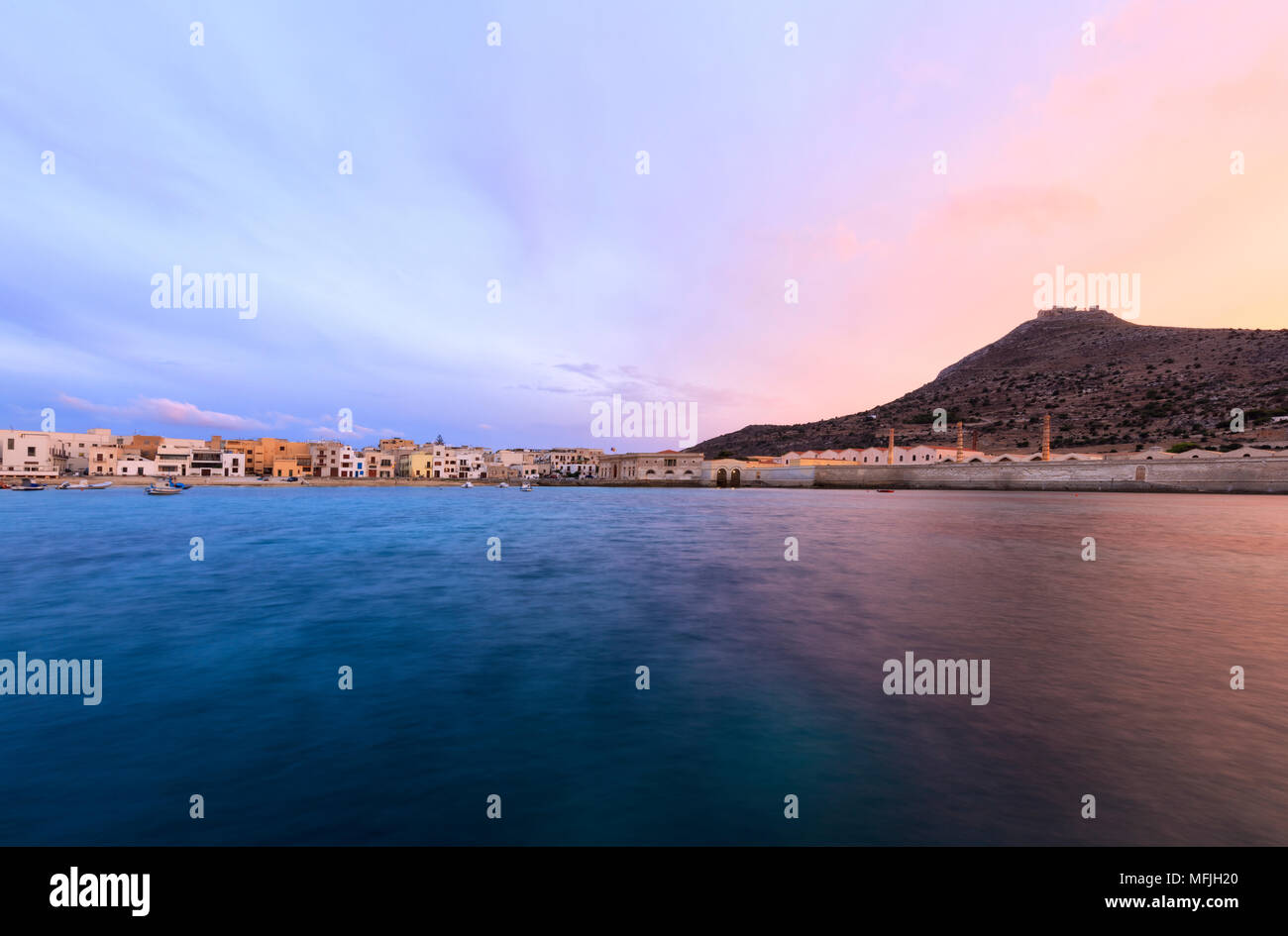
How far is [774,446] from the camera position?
550 ft

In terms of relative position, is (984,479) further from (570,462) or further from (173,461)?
(173,461)

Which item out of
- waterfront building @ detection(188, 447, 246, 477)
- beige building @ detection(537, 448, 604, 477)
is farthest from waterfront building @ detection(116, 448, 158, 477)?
beige building @ detection(537, 448, 604, 477)

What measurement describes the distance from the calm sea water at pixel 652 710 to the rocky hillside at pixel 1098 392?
8633cm

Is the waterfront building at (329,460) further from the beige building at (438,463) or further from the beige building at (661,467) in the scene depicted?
the beige building at (661,467)

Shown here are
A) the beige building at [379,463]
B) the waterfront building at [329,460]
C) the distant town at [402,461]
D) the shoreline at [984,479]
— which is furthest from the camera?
the beige building at [379,463]

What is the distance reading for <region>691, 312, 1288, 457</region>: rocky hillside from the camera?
81.6 metres

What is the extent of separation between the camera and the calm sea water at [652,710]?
16.2 feet

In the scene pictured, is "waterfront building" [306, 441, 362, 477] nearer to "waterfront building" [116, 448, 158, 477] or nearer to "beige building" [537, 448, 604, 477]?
"waterfront building" [116, 448, 158, 477]

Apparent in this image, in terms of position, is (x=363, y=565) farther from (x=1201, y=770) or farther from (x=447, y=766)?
(x=1201, y=770)

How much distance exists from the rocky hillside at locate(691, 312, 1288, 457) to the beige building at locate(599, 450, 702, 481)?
1593 inches

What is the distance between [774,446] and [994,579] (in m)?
155

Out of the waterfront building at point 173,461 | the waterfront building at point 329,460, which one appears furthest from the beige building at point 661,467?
the waterfront building at point 173,461
